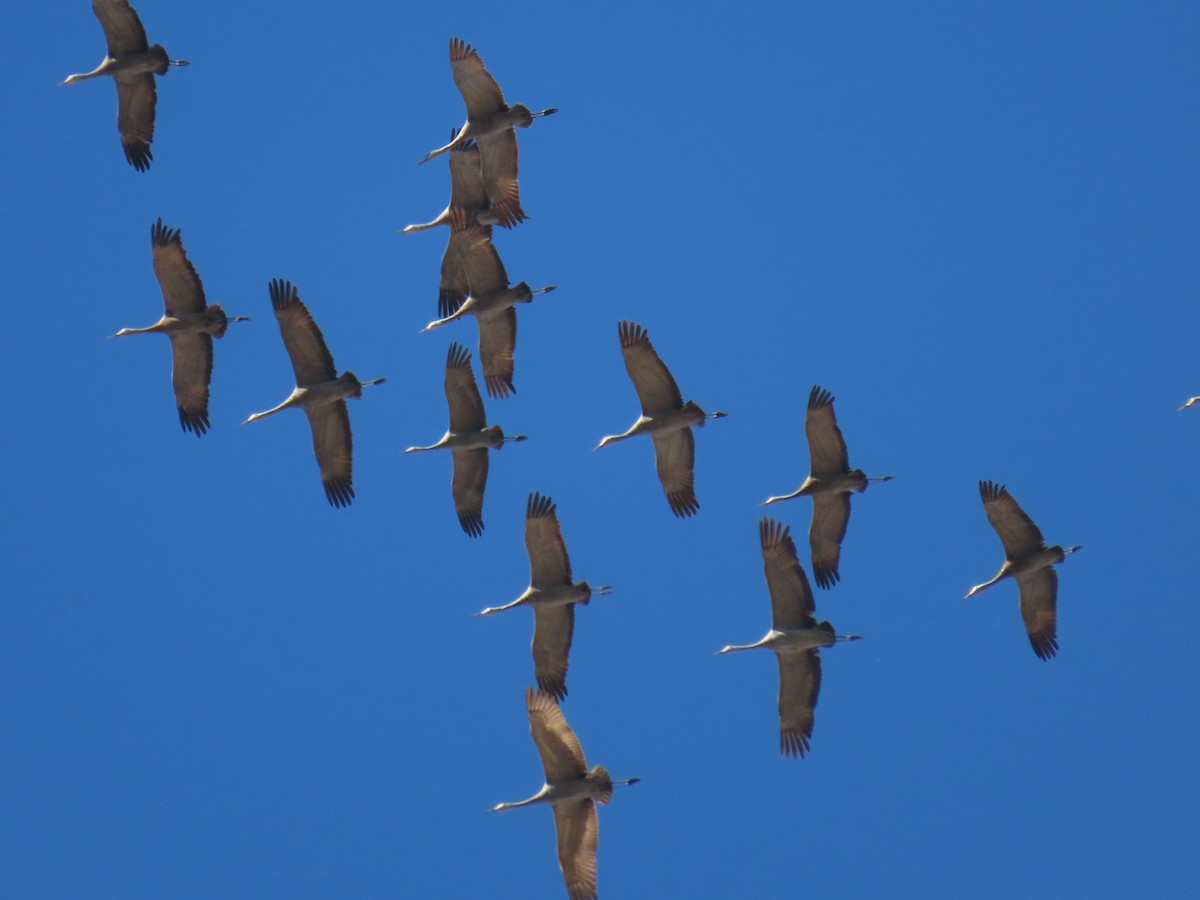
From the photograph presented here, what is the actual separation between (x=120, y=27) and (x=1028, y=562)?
50.1 ft

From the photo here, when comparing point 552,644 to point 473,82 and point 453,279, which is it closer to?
point 453,279

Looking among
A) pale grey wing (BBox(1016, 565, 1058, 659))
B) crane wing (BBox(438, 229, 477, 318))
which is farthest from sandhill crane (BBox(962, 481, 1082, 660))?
crane wing (BBox(438, 229, 477, 318))

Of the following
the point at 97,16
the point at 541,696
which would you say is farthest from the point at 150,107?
the point at 541,696

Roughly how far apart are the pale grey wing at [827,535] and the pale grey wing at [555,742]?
555 cm

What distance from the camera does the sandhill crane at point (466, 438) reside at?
3152 centimetres

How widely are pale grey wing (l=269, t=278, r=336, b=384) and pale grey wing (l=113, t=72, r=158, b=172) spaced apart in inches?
134

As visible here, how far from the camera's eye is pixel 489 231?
31.6 m

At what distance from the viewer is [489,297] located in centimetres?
3125

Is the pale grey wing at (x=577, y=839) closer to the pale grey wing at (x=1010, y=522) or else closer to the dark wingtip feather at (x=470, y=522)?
the dark wingtip feather at (x=470, y=522)

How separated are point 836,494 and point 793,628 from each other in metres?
2.21

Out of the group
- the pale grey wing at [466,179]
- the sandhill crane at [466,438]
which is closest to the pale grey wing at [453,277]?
the pale grey wing at [466,179]

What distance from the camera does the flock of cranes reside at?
29672 mm

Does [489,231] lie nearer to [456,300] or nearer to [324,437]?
[456,300]

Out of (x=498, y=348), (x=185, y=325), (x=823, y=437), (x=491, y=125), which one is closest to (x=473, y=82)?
Answer: (x=491, y=125)
